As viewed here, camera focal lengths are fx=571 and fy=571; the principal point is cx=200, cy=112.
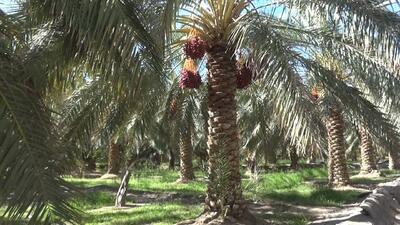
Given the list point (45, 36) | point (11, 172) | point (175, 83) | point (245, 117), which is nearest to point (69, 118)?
point (175, 83)

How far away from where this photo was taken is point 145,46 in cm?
525

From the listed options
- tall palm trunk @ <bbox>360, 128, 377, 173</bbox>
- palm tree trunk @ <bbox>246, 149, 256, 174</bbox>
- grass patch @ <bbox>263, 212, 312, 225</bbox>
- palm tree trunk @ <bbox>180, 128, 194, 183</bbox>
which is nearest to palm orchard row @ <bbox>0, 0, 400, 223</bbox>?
grass patch @ <bbox>263, 212, 312, 225</bbox>

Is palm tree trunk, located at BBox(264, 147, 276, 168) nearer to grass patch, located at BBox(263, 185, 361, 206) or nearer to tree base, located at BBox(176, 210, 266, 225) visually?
grass patch, located at BBox(263, 185, 361, 206)

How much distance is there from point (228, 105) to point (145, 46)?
4637 millimetres

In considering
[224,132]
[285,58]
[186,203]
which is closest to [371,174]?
[186,203]

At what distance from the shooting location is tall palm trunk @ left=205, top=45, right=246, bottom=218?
9.59 m

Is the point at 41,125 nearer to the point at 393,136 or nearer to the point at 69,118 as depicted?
the point at 393,136

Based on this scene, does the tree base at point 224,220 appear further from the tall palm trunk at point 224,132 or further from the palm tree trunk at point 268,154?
the palm tree trunk at point 268,154

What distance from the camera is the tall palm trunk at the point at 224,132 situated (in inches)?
378

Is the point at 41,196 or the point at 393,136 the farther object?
the point at 393,136

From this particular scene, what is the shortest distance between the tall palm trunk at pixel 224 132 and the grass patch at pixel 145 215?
1.58 m

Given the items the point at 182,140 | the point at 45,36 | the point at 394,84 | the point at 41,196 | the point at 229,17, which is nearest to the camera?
the point at 41,196

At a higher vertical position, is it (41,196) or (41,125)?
(41,125)

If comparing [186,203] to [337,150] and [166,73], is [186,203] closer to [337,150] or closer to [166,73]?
[337,150]
